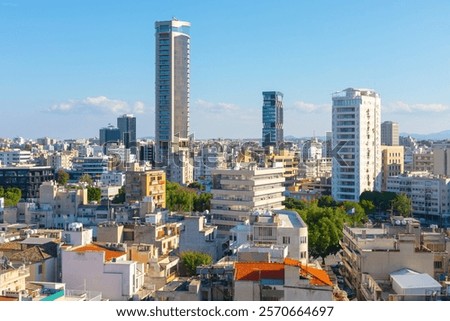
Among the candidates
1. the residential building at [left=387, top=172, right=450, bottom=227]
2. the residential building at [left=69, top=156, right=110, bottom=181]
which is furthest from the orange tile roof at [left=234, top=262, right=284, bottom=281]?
the residential building at [left=69, top=156, right=110, bottom=181]

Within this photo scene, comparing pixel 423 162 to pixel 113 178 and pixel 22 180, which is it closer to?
pixel 113 178

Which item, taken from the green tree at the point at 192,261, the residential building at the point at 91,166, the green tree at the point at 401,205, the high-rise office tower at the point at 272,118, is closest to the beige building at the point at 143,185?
the green tree at the point at 401,205

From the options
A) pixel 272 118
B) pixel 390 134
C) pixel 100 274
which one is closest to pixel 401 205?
pixel 100 274

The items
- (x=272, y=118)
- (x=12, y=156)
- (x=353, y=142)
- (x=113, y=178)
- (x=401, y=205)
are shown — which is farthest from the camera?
(x=272, y=118)

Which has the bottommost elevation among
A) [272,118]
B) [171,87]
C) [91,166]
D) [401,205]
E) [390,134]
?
[401,205]

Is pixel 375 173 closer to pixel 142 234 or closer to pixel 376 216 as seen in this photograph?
pixel 376 216
